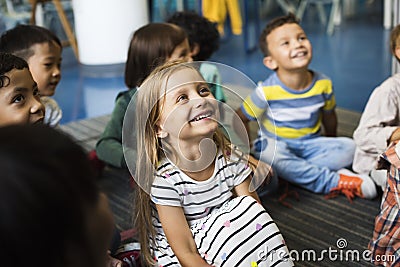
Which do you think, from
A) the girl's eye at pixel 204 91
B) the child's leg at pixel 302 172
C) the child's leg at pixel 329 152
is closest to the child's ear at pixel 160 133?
the girl's eye at pixel 204 91

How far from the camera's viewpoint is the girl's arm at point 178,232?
3.93 feet

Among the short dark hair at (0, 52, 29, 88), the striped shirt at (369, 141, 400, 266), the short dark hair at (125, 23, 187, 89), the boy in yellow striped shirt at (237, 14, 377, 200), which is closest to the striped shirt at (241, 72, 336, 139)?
the boy in yellow striped shirt at (237, 14, 377, 200)

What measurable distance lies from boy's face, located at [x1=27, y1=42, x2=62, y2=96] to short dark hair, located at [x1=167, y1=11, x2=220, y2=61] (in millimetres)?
589

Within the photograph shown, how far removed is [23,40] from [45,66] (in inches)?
4.0

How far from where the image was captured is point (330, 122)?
2109mm

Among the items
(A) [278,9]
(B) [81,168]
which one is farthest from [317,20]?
(B) [81,168]

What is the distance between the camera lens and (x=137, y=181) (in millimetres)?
1201

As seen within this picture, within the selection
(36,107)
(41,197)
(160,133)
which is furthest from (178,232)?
(41,197)

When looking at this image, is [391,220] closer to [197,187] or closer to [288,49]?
[197,187]

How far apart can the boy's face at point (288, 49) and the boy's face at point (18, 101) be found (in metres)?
0.96

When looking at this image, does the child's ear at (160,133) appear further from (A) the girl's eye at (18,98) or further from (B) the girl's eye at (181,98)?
(A) the girl's eye at (18,98)

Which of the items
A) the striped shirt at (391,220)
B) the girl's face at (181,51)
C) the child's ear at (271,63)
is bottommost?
the striped shirt at (391,220)

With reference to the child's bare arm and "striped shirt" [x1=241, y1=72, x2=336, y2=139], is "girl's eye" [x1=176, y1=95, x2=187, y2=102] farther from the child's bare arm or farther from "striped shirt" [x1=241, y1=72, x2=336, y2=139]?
the child's bare arm

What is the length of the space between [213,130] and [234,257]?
26 centimetres
